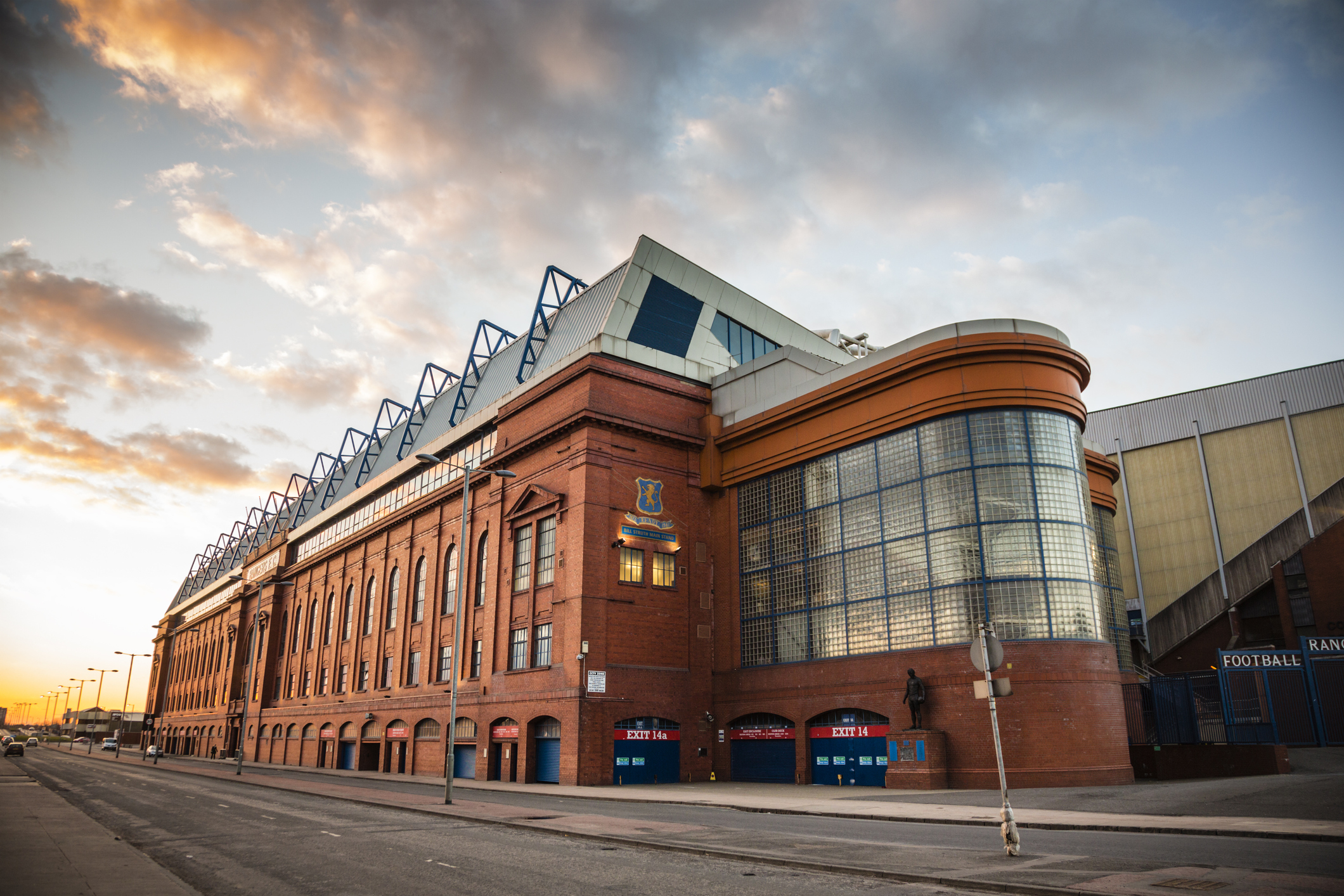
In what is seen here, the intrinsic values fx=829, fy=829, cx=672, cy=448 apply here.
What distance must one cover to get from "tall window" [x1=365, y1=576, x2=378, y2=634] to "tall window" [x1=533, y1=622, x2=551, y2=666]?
24.0 meters

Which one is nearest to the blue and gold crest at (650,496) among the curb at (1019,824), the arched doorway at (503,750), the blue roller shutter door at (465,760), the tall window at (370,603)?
the arched doorway at (503,750)

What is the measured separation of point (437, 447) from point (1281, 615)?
154ft

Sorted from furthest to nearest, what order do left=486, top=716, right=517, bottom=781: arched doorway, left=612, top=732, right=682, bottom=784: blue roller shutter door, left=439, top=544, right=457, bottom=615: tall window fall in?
1. left=439, top=544, right=457, bottom=615: tall window
2. left=486, top=716, right=517, bottom=781: arched doorway
3. left=612, top=732, right=682, bottom=784: blue roller shutter door

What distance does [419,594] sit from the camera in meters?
51.7

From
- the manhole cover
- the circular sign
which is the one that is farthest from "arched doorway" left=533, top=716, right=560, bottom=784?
the manhole cover

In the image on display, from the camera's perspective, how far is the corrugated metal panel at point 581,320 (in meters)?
41.7

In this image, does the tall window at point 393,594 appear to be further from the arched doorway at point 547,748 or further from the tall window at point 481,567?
the arched doorway at point 547,748

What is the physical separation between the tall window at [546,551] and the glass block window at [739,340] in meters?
13.9

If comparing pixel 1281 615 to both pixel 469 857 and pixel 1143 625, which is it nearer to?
pixel 1143 625

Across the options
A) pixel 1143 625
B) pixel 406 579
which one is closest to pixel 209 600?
pixel 406 579

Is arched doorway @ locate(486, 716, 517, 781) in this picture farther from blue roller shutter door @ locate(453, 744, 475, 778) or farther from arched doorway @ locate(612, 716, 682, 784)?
arched doorway @ locate(612, 716, 682, 784)

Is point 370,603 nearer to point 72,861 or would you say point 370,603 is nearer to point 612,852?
point 72,861

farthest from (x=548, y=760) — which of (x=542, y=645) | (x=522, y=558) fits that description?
(x=522, y=558)

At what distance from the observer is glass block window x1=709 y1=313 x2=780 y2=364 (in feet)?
149
